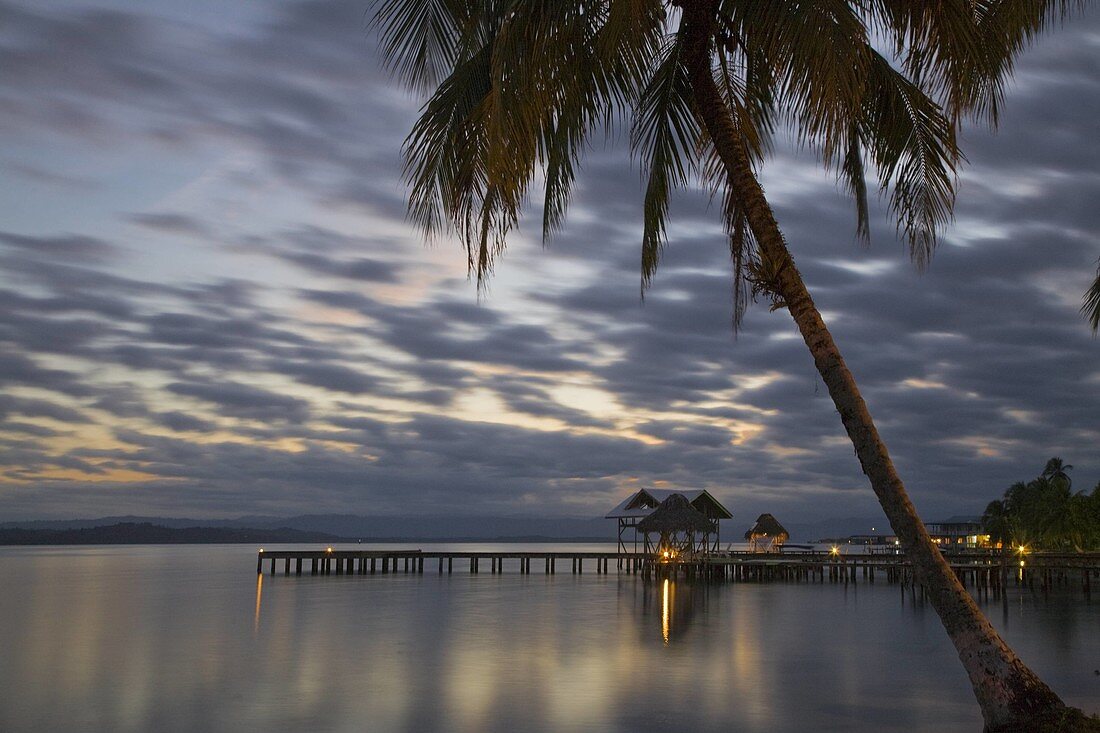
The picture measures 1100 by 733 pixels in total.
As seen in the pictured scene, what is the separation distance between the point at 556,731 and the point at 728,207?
6618 mm

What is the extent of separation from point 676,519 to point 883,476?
117 feet

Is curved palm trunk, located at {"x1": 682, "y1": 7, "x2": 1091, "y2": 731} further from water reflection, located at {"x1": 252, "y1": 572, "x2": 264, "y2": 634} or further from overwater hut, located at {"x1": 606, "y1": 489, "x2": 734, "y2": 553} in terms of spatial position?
overwater hut, located at {"x1": 606, "y1": 489, "x2": 734, "y2": 553}

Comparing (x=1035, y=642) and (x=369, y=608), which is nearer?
(x=1035, y=642)

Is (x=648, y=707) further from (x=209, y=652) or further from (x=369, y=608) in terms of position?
(x=369, y=608)

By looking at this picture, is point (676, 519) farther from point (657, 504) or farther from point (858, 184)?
point (858, 184)

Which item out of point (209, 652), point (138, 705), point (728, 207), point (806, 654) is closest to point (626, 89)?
point (728, 207)

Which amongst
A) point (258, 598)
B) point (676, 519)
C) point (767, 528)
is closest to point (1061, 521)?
point (767, 528)

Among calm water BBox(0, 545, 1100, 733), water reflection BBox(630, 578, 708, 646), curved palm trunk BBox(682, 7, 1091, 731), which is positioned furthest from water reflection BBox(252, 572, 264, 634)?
curved palm trunk BBox(682, 7, 1091, 731)

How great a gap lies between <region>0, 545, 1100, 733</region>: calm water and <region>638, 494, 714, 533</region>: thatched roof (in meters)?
7.04

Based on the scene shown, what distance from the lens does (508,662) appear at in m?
19.2

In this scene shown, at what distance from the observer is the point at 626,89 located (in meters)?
10.0

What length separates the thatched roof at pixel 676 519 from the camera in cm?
4322

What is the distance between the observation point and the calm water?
43.7 feet

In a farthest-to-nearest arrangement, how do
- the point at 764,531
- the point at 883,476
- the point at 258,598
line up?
the point at 764,531 → the point at 258,598 → the point at 883,476
